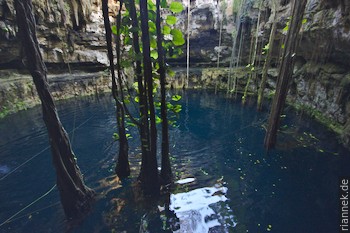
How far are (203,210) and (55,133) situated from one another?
2.68 meters

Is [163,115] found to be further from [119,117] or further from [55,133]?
[55,133]

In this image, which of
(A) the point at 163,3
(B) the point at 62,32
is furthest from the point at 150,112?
(B) the point at 62,32

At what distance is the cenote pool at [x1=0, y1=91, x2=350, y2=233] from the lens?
3.21 meters

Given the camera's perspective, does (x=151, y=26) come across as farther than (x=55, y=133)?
Yes

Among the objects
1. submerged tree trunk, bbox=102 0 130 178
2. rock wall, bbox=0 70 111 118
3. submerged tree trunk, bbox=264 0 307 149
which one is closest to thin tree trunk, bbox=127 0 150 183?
submerged tree trunk, bbox=102 0 130 178

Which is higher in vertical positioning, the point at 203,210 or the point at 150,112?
the point at 150,112

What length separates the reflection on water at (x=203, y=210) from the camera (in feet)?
10.4

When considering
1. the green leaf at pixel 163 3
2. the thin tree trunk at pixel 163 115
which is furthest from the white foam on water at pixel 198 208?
the green leaf at pixel 163 3

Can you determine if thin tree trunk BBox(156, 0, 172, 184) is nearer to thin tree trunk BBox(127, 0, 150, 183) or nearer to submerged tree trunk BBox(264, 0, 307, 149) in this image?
thin tree trunk BBox(127, 0, 150, 183)

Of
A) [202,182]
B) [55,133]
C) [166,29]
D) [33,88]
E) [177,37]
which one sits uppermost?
[166,29]

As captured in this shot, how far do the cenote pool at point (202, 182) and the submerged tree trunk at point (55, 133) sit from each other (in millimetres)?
366

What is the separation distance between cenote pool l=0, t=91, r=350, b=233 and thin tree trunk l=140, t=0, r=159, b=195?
0.37m

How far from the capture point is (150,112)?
117 inches

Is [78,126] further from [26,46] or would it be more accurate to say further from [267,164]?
[267,164]
